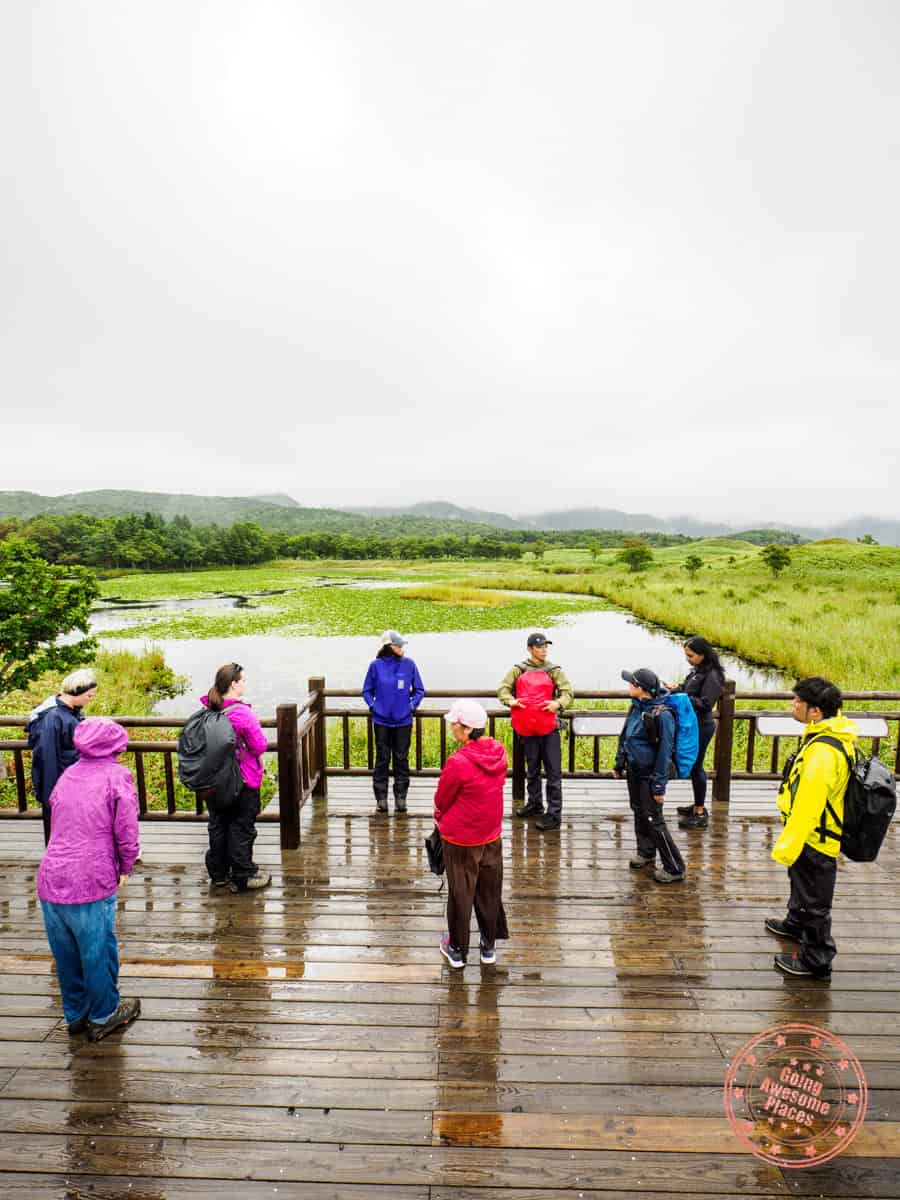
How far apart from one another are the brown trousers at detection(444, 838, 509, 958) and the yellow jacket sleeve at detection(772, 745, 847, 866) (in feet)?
5.82

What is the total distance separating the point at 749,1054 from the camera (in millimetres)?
3436

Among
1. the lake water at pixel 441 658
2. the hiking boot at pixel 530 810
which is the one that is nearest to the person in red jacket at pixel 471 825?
the hiking boot at pixel 530 810

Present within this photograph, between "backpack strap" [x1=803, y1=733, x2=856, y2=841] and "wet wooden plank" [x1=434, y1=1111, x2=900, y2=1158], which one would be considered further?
"backpack strap" [x1=803, y1=733, x2=856, y2=841]

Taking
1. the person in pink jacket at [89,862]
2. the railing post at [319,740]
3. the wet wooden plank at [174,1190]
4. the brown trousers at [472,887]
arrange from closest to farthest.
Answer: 1. the wet wooden plank at [174,1190]
2. the person in pink jacket at [89,862]
3. the brown trousers at [472,887]
4. the railing post at [319,740]

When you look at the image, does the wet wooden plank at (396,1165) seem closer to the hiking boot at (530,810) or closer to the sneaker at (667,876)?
the sneaker at (667,876)

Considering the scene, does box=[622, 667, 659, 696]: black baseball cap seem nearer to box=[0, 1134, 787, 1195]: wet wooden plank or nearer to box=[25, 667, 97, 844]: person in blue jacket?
box=[0, 1134, 787, 1195]: wet wooden plank

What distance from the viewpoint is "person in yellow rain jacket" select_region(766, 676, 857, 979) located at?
3787 mm

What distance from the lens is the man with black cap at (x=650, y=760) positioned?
5.03 metres

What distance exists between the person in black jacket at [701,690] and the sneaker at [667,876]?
1206 millimetres

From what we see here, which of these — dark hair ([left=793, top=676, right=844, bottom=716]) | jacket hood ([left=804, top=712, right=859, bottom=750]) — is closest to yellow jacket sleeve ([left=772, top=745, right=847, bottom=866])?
jacket hood ([left=804, top=712, right=859, bottom=750])

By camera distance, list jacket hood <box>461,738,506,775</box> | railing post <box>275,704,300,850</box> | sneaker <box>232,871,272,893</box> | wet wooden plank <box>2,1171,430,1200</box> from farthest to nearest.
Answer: railing post <box>275,704,300,850</box>
sneaker <box>232,871,272,893</box>
jacket hood <box>461,738,506,775</box>
wet wooden plank <box>2,1171,430,1200</box>

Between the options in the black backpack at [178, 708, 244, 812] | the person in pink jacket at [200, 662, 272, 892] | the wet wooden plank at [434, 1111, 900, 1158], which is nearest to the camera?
the wet wooden plank at [434, 1111, 900, 1158]

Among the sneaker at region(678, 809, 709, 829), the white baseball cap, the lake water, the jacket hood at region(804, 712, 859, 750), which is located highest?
the white baseball cap

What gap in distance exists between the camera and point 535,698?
6082mm
